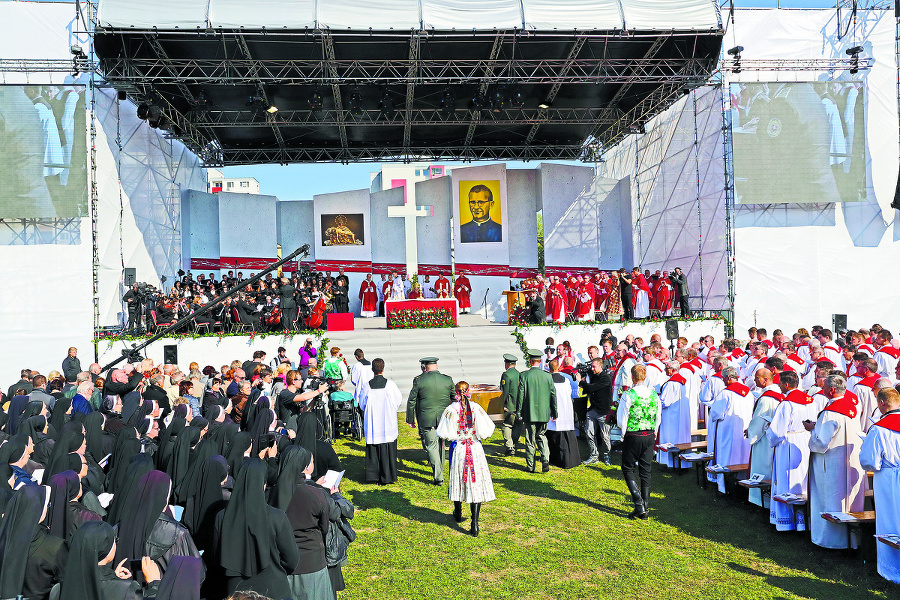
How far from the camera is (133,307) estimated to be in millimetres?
17562

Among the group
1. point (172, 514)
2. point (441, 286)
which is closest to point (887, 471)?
point (172, 514)

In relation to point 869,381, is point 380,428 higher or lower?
lower

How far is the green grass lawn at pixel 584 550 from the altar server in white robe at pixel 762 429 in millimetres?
475

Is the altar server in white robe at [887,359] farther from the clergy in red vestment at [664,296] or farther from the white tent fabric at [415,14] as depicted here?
the white tent fabric at [415,14]

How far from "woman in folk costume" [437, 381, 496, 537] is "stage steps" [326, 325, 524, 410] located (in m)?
7.78

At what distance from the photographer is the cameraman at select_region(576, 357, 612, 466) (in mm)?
9922

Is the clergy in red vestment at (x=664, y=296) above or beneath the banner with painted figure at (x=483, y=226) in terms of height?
beneath

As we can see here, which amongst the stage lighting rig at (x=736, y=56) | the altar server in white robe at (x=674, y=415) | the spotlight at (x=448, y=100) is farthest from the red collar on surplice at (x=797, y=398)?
the spotlight at (x=448, y=100)

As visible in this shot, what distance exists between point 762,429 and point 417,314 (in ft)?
39.6

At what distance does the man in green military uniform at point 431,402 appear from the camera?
30.5 feet

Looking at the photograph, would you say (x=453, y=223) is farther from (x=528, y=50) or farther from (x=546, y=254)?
(x=528, y=50)

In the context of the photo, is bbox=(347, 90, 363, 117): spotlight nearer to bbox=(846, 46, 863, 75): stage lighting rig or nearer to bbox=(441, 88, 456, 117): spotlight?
bbox=(441, 88, 456, 117): spotlight

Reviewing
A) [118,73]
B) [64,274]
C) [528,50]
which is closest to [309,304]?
[64,274]

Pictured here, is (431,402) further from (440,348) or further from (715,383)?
(440,348)
